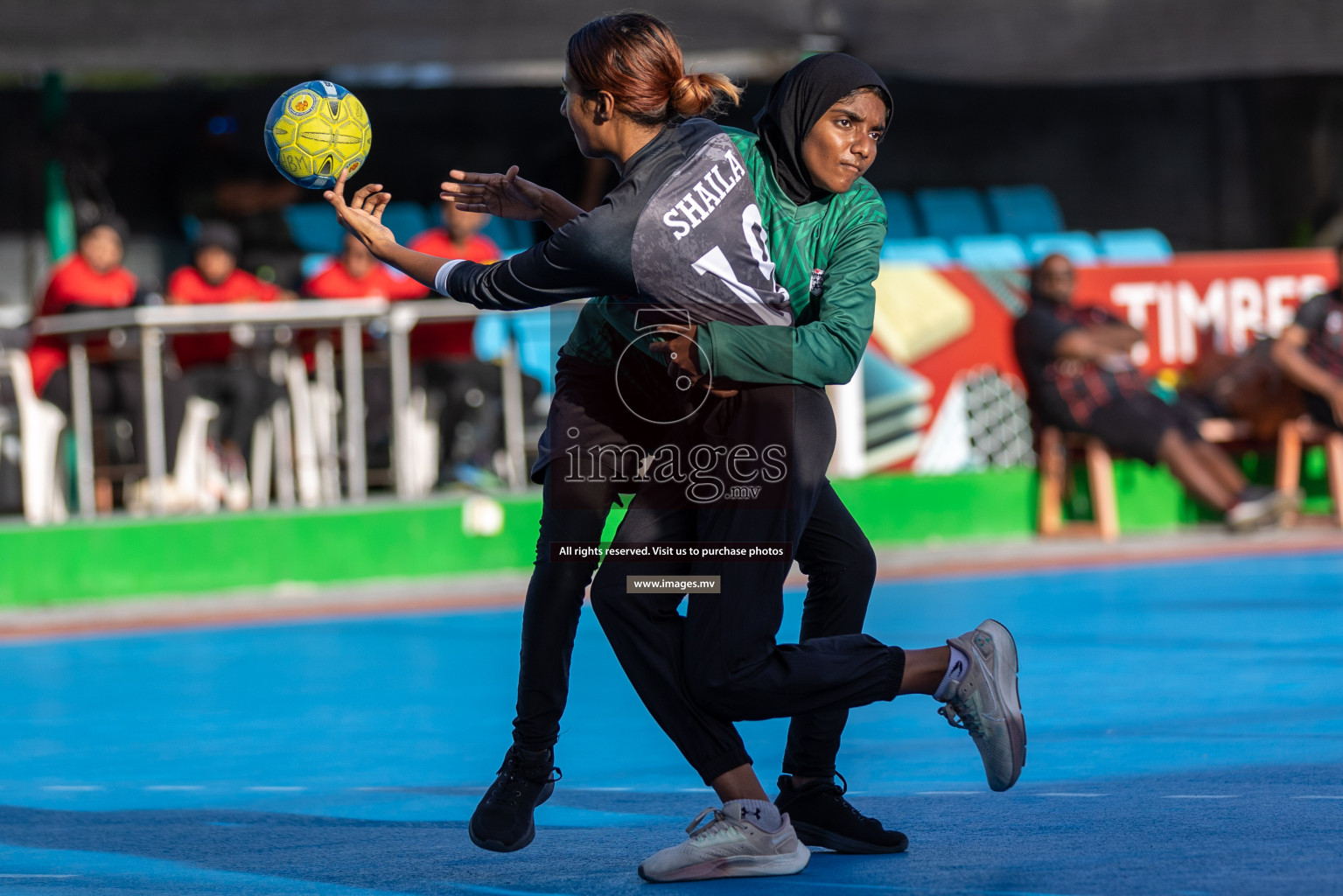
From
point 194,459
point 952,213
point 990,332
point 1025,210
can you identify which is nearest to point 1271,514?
point 990,332

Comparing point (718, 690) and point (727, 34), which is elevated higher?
point (727, 34)

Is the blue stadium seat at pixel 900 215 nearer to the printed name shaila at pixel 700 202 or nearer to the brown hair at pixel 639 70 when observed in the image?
the brown hair at pixel 639 70

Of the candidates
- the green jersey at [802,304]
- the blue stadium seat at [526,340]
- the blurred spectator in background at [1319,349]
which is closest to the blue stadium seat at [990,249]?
the blurred spectator in background at [1319,349]

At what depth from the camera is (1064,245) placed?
15.3 m

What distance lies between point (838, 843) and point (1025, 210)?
12.5m

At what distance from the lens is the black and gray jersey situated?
3.52m

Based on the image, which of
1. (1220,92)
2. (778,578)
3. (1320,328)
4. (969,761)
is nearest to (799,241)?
(778,578)

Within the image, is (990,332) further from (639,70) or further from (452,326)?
(639,70)

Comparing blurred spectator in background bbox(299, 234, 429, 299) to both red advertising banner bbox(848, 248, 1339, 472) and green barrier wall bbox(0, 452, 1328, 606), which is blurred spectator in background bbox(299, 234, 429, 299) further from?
red advertising banner bbox(848, 248, 1339, 472)

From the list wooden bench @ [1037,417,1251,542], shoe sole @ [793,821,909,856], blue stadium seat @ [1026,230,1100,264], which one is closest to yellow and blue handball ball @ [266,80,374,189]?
shoe sole @ [793,821,909,856]

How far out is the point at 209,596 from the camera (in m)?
9.42

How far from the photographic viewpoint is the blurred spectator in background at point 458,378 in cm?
1038

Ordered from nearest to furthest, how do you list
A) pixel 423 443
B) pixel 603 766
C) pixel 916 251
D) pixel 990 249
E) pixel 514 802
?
pixel 514 802 → pixel 603 766 → pixel 423 443 → pixel 916 251 → pixel 990 249

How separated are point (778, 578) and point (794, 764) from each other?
1.94 ft
